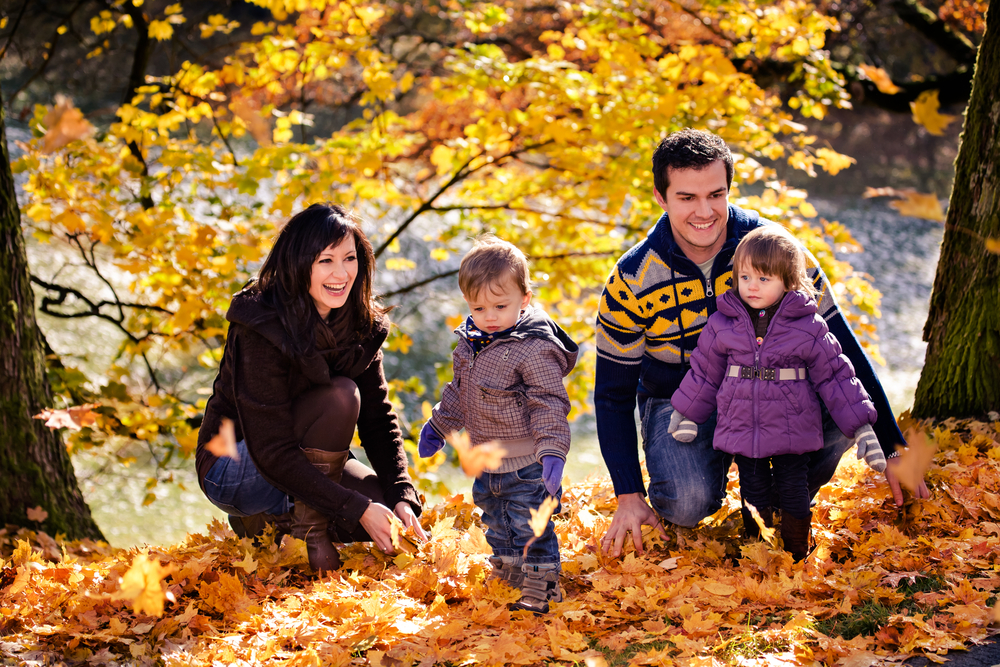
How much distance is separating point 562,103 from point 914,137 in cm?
1894

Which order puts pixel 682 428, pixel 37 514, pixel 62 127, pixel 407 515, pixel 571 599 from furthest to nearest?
pixel 62 127 < pixel 37 514 < pixel 407 515 < pixel 682 428 < pixel 571 599

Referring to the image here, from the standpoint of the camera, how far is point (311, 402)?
288 centimetres

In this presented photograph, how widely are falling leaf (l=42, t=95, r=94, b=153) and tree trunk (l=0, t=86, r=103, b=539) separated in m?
0.31

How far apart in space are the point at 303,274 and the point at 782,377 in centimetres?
173

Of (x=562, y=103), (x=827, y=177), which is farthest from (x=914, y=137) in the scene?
(x=562, y=103)

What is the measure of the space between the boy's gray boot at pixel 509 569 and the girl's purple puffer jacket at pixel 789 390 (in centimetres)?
81

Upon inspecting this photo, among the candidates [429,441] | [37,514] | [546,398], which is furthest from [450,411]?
[37,514]

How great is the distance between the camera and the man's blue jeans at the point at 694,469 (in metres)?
2.86

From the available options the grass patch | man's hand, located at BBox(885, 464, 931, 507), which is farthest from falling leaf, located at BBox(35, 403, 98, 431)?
man's hand, located at BBox(885, 464, 931, 507)

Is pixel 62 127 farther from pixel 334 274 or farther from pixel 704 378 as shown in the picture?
pixel 704 378

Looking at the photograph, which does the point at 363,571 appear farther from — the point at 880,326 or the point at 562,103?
the point at 880,326

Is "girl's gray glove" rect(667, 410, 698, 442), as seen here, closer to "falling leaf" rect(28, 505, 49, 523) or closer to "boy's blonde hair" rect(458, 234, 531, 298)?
"boy's blonde hair" rect(458, 234, 531, 298)

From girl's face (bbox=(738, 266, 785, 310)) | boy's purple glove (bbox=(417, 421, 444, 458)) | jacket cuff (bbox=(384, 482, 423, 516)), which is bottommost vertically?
jacket cuff (bbox=(384, 482, 423, 516))

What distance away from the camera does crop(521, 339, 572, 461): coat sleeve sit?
243 cm
